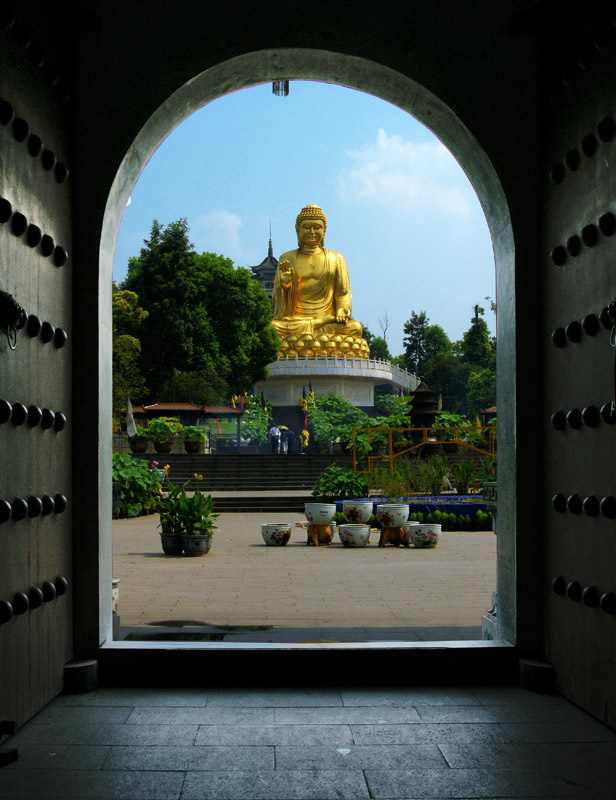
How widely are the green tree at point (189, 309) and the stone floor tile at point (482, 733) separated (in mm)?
31375

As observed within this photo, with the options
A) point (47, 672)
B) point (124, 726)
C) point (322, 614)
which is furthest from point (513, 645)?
point (322, 614)

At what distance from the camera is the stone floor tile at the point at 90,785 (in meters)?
2.52

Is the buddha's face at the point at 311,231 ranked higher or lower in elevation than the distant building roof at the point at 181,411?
higher

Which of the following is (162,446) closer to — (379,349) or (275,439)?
(275,439)

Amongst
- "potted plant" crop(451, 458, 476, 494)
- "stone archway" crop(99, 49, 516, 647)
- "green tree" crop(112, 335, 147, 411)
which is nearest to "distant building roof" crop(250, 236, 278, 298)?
"green tree" crop(112, 335, 147, 411)

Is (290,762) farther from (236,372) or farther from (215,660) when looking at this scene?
(236,372)

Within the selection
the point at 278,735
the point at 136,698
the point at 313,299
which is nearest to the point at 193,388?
the point at 313,299

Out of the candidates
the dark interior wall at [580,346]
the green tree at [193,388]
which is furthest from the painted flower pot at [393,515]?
the green tree at [193,388]

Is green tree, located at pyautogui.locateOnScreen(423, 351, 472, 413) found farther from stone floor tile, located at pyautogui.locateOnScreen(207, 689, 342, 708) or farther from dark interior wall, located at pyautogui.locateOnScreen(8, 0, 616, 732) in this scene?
stone floor tile, located at pyautogui.locateOnScreen(207, 689, 342, 708)

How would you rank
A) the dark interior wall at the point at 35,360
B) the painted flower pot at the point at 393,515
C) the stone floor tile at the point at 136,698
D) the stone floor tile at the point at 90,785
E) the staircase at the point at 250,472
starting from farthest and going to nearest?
the staircase at the point at 250,472 → the painted flower pot at the point at 393,515 → the stone floor tile at the point at 136,698 → the dark interior wall at the point at 35,360 → the stone floor tile at the point at 90,785

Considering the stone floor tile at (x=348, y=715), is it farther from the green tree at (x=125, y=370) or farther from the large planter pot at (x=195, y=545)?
the green tree at (x=125, y=370)

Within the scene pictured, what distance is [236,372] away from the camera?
36.7 meters

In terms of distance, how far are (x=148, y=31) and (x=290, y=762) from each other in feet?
10.5

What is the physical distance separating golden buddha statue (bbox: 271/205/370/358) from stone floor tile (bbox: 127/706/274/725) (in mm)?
36606
